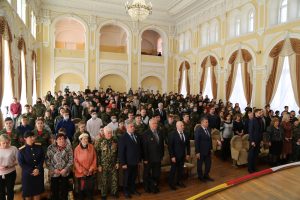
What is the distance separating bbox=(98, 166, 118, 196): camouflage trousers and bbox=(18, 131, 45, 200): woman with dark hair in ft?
3.92

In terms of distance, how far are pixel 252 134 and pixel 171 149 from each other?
8.06 feet

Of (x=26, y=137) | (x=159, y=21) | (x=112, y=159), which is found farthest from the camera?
(x=159, y=21)

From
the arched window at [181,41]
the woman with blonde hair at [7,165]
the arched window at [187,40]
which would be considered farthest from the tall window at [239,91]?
the woman with blonde hair at [7,165]

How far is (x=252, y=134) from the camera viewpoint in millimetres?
6020

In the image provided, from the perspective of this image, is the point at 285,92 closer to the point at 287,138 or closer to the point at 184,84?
the point at 287,138

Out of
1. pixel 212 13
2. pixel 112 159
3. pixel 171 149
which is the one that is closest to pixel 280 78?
pixel 212 13

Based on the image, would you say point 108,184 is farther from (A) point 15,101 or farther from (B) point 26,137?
(A) point 15,101

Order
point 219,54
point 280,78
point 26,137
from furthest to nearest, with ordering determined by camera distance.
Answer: point 219,54, point 280,78, point 26,137

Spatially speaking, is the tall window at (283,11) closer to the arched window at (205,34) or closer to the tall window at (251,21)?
Answer: the tall window at (251,21)

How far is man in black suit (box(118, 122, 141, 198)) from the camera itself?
461cm

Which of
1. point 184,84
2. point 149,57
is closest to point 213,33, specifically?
point 184,84

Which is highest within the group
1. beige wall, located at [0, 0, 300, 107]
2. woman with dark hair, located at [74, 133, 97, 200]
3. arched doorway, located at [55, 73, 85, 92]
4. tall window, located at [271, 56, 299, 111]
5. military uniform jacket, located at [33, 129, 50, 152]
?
beige wall, located at [0, 0, 300, 107]

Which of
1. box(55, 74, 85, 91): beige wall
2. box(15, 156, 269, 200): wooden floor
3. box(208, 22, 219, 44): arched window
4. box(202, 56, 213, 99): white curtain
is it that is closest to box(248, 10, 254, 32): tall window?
box(208, 22, 219, 44): arched window

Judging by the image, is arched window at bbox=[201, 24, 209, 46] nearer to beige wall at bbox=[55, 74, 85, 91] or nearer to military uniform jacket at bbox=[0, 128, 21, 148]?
beige wall at bbox=[55, 74, 85, 91]
